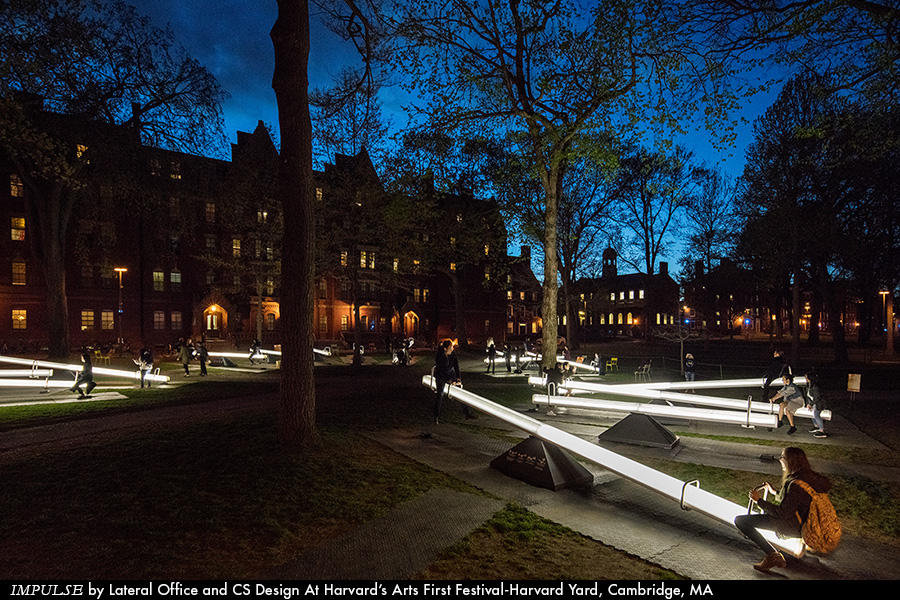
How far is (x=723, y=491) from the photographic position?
297 inches

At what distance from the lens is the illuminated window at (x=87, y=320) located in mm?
39250

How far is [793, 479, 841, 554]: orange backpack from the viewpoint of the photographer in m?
5.00

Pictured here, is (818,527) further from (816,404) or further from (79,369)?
(79,369)

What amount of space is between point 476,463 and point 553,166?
11882mm

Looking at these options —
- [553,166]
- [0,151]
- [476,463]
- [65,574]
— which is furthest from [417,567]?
[0,151]

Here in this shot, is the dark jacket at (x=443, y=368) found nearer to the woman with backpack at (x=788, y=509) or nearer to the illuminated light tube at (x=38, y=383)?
the woman with backpack at (x=788, y=509)

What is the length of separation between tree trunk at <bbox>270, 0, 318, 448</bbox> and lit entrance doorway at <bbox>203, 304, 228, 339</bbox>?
39789mm

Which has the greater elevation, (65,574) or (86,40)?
(86,40)

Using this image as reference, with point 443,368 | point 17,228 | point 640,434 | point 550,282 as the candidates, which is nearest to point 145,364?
point 443,368

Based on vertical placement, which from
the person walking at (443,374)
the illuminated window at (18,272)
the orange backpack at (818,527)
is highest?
the illuminated window at (18,272)

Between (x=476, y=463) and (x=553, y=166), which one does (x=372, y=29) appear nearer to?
(x=553, y=166)

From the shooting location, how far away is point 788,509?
4.99 metres

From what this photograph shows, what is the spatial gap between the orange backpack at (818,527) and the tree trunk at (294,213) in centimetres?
727

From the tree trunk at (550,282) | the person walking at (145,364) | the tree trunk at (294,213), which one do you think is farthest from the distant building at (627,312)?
the tree trunk at (294,213)
